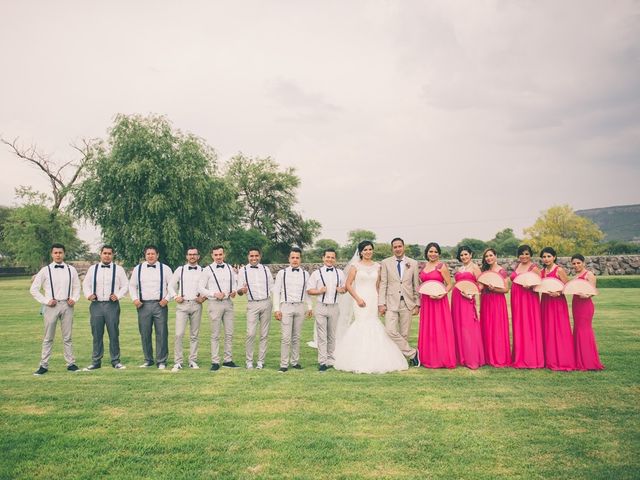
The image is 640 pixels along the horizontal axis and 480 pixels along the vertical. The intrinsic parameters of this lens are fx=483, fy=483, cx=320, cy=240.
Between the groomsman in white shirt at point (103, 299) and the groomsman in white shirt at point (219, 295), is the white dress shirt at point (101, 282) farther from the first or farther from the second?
the groomsman in white shirt at point (219, 295)

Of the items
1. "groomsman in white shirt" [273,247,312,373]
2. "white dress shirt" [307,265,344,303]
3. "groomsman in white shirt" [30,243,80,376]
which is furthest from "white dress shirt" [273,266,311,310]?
"groomsman in white shirt" [30,243,80,376]

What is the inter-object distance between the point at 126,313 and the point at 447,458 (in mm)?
16234

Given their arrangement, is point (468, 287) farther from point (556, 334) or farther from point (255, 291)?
point (255, 291)

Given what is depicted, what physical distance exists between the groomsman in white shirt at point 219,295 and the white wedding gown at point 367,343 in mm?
1920

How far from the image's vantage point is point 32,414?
5.77 m

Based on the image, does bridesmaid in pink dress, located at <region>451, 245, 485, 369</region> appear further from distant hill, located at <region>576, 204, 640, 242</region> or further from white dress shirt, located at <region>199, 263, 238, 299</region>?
distant hill, located at <region>576, 204, 640, 242</region>

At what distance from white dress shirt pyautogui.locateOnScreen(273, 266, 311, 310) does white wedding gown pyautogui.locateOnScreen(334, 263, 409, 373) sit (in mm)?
946

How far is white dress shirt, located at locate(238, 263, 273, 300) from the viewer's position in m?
8.30

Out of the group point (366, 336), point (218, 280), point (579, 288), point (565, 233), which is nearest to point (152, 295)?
point (218, 280)

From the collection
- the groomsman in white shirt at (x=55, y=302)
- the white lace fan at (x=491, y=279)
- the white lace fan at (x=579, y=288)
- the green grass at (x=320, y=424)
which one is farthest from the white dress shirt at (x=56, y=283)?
the white lace fan at (x=579, y=288)

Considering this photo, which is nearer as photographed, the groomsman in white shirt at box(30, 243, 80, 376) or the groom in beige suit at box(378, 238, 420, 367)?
the groomsman in white shirt at box(30, 243, 80, 376)

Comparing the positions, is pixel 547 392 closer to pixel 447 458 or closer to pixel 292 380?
pixel 447 458

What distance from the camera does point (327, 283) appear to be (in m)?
8.17

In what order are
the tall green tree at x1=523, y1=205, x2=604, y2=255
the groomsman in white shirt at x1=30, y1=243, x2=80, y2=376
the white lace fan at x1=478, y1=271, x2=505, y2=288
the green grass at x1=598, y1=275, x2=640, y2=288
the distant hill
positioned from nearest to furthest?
the white lace fan at x1=478, y1=271, x2=505, y2=288, the groomsman in white shirt at x1=30, y1=243, x2=80, y2=376, the green grass at x1=598, y1=275, x2=640, y2=288, the tall green tree at x1=523, y1=205, x2=604, y2=255, the distant hill
